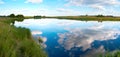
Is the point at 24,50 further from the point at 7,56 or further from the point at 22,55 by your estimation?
the point at 7,56

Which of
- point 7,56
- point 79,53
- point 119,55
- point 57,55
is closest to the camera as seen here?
point 7,56

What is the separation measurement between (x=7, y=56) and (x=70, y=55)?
30.0ft

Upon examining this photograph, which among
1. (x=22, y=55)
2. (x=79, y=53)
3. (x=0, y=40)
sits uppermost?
(x=0, y=40)

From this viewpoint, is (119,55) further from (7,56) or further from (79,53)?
(79,53)

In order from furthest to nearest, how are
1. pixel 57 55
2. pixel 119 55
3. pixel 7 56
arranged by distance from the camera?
pixel 57 55, pixel 119 55, pixel 7 56

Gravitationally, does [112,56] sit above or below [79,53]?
above

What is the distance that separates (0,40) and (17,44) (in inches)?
72.9

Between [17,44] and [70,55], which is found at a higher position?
[17,44]

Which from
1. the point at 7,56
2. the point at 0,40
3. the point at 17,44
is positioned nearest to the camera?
the point at 7,56

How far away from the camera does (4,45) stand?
1139 centimetres

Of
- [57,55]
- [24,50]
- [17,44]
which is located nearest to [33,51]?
[24,50]

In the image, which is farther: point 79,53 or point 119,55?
point 79,53

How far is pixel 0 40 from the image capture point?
12.3m

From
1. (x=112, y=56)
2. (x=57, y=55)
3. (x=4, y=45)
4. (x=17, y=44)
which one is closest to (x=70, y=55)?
(x=57, y=55)
